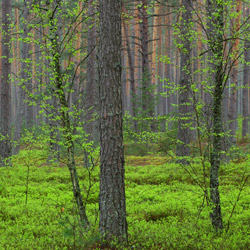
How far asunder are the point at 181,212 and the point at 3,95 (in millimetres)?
9647

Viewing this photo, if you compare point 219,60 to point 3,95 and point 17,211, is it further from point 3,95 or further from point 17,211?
point 3,95

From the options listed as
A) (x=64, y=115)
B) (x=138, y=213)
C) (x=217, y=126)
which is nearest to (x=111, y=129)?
(x=64, y=115)

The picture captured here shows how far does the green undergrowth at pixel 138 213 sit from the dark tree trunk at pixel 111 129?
1.11 feet

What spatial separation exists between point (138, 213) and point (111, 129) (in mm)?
2990

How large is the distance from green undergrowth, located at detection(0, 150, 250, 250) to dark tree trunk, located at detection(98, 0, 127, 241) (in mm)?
338

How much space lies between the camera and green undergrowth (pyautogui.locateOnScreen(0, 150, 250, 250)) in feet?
16.0

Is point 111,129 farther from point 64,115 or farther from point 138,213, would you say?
point 138,213

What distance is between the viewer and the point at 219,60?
17.8 ft

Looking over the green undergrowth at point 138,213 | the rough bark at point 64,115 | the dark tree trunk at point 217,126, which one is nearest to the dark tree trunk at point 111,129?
the green undergrowth at point 138,213

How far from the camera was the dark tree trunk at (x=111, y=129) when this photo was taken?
4777mm

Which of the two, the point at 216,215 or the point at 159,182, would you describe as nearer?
the point at 216,215

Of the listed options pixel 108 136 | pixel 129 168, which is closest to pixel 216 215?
pixel 108 136

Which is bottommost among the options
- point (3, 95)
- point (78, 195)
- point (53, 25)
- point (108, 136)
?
point (78, 195)

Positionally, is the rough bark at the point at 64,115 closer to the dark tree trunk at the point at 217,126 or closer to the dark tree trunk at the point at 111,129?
the dark tree trunk at the point at 111,129
